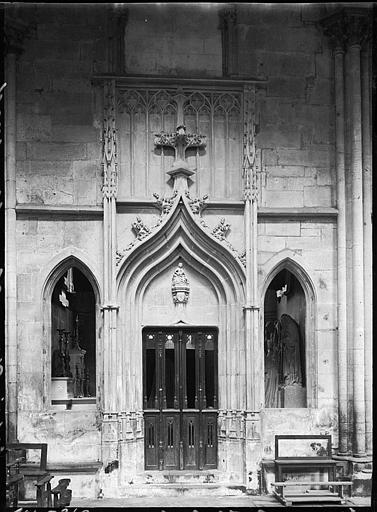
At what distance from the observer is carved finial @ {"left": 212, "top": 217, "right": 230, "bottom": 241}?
12141mm

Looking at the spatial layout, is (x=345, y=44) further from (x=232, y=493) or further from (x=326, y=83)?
(x=232, y=493)

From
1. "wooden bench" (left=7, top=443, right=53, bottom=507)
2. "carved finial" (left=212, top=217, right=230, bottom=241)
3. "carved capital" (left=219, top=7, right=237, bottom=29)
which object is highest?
"carved capital" (left=219, top=7, right=237, bottom=29)

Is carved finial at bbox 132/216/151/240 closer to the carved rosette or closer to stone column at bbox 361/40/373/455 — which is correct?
the carved rosette

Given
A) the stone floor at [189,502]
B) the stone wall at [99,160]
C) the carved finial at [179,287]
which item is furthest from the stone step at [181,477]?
the carved finial at [179,287]

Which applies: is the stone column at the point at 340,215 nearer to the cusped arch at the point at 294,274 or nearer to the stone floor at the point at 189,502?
the cusped arch at the point at 294,274

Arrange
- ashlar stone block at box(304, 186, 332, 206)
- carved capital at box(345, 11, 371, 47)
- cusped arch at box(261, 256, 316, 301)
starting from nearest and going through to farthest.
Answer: carved capital at box(345, 11, 371, 47) < cusped arch at box(261, 256, 316, 301) < ashlar stone block at box(304, 186, 332, 206)

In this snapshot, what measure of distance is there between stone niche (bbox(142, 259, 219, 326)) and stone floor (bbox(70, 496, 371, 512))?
2.29 m

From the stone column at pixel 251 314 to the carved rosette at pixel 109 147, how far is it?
1.75 metres

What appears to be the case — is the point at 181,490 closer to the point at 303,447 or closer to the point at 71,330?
the point at 303,447

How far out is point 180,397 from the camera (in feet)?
39.9

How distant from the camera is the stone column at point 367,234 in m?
12.0

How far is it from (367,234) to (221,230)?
195 centimetres

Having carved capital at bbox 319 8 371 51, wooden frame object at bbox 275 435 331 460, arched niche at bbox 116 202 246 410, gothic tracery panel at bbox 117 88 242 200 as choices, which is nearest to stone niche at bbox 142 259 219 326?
arched niche at bbox 116 202 246 410

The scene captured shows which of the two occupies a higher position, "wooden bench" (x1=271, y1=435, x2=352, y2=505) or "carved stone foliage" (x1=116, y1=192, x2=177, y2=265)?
"carved stone foliage" (x1=116, y1=192, x2=177, y2=265)
